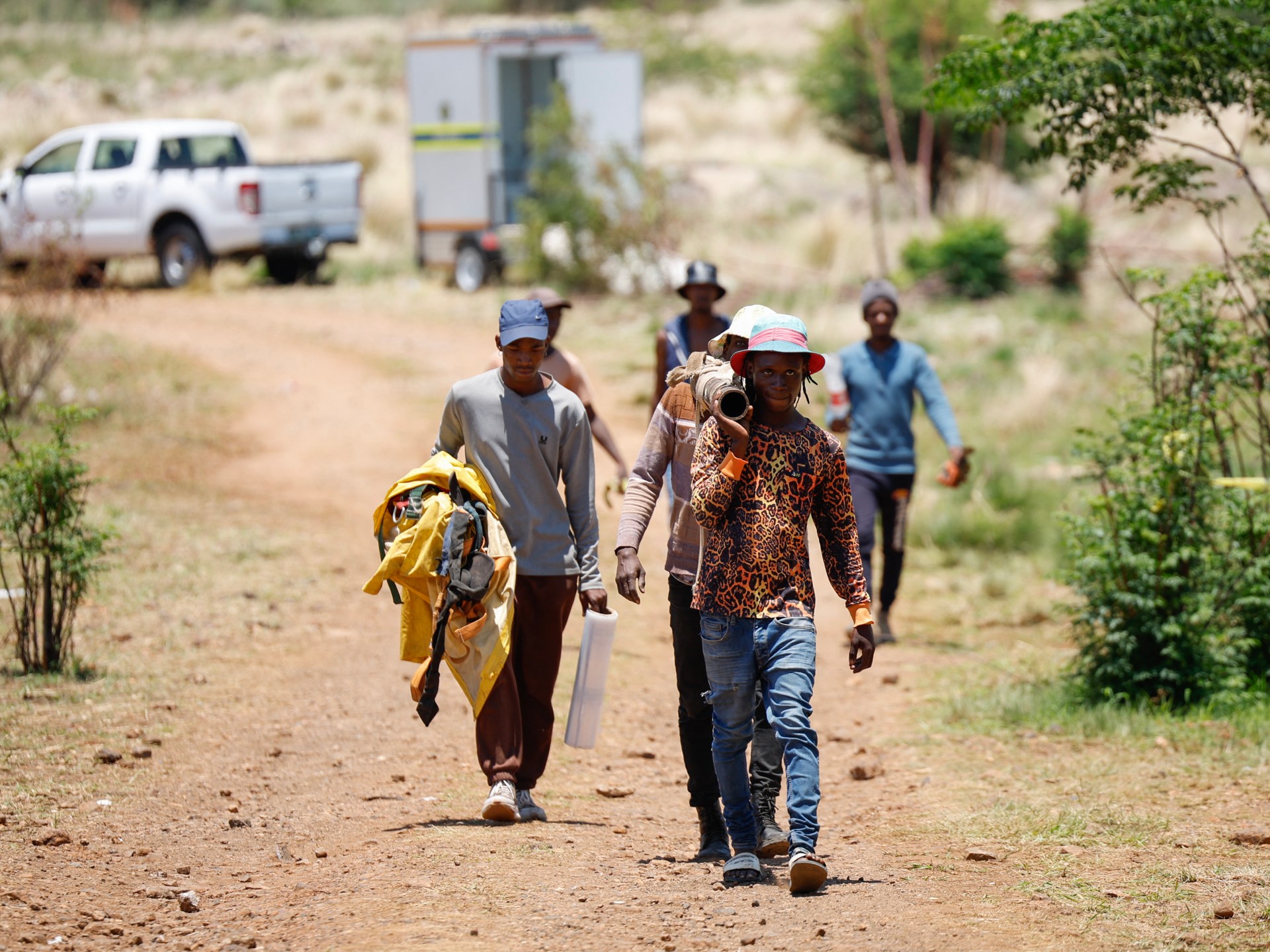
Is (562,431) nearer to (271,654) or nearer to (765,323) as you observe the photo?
(765,323)

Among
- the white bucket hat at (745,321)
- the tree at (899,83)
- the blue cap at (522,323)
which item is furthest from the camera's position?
the tree at (899,83)

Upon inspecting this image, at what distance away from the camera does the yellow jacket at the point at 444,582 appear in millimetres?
4797

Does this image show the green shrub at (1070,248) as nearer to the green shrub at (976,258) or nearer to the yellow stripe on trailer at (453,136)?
the green shrub at (976,258)

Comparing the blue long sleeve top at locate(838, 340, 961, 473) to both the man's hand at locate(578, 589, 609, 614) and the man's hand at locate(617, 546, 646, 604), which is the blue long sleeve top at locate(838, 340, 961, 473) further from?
the man's hand at locate(617, 546, 646, 604)

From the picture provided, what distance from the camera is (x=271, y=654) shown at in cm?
737

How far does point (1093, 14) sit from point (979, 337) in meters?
9.50

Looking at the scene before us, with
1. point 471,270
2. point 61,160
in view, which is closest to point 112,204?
point 61,160

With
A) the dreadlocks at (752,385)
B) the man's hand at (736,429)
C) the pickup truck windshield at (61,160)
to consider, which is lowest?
the man's hand at (736,429)

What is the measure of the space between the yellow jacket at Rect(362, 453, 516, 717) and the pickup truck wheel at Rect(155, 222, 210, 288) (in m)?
15.2

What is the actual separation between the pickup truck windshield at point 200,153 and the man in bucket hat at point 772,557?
1589 centimetres

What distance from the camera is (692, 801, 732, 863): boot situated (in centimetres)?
470

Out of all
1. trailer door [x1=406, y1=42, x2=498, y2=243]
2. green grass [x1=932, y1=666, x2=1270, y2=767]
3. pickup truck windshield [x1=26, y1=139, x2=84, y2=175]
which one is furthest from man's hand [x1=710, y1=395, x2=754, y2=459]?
pickup truck windshield [x1=26, y1=139, x2=84, y2=175]

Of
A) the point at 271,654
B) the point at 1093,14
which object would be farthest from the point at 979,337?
the point at 271,654

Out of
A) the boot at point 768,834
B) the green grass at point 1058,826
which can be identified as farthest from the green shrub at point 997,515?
the boot at point 768,834
